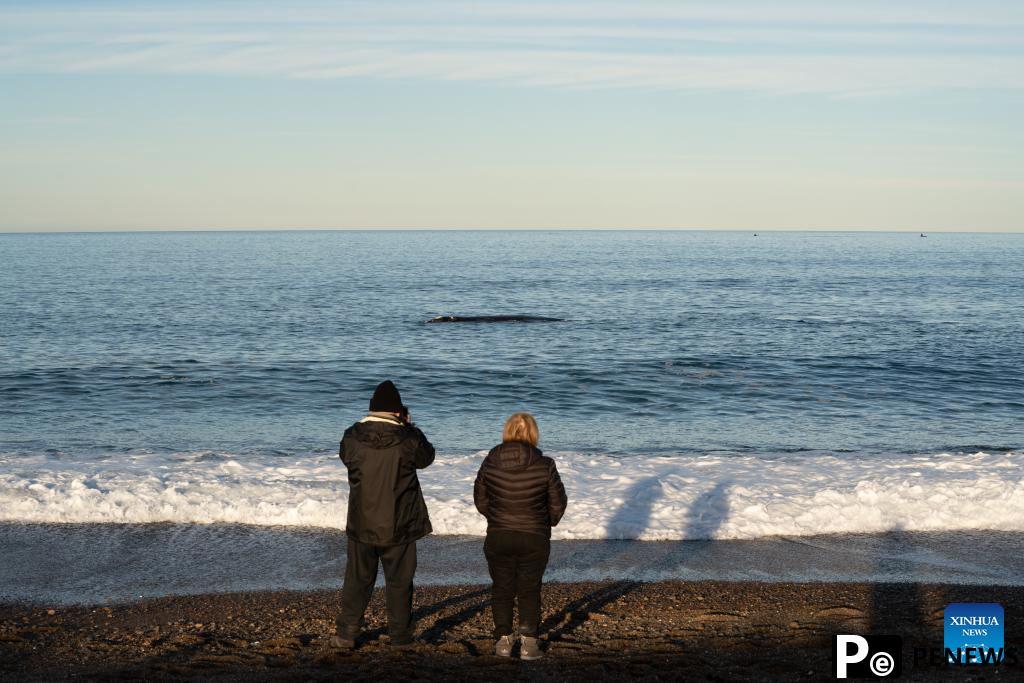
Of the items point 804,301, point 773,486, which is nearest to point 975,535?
point 773,486

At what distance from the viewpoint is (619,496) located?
464 inches

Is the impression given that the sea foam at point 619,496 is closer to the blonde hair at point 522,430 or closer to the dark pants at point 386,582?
the dark pants at point 386,582

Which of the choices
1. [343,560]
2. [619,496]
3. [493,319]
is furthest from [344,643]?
[493,319]

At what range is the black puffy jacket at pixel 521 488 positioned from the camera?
20.7 feet

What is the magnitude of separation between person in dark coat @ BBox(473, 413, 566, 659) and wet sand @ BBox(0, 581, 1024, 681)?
2.16 ft

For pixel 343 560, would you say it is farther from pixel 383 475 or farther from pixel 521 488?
pixel 521 488

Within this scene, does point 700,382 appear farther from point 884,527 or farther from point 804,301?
point 804,301

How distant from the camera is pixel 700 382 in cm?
2453

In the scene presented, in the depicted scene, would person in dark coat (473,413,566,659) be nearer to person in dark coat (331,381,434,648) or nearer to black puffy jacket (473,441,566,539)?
black puffy jacket (473,441,566,539)

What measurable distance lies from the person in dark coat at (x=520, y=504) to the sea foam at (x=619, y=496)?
3.87m

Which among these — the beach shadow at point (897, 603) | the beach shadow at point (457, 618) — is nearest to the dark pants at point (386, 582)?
the beach shadow at point (457, 618)

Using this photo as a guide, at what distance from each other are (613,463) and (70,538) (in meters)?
7.24

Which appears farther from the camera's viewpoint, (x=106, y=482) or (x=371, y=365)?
(x=371, y=365)

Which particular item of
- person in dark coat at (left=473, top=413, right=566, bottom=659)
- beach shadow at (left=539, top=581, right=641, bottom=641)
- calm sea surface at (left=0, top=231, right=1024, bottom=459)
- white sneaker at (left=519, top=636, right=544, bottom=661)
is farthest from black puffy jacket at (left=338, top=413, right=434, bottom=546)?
calm sea surface at (left=0, top=231, right=1024, bottom=459)
